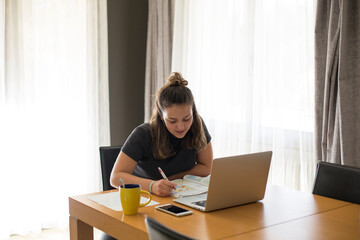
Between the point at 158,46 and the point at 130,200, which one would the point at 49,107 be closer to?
the point at 158,46

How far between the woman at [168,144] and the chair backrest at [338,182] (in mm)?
569

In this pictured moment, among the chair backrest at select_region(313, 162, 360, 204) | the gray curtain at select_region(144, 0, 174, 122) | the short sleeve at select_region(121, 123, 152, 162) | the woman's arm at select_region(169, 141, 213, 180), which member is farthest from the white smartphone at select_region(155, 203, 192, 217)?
the gray curtain at select_region(144, 0, 174, 122)

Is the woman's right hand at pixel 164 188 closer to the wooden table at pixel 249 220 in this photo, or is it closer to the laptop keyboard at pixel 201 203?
the wooden table at pixel 249 220

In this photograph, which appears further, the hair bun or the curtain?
the curtain

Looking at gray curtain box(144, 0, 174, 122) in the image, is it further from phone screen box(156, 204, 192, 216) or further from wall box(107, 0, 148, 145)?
phone screen box(156, 204, 192, 216)

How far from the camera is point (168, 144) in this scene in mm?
2246

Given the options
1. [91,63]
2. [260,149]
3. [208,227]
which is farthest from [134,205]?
[91,63]

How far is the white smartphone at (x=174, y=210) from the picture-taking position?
164 cm

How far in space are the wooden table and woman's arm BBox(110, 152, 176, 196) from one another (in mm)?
43

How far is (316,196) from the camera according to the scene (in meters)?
1.99

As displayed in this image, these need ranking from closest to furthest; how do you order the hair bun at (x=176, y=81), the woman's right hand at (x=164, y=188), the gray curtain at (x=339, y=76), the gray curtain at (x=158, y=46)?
the woman's right hand at (x=164, y=188) < the hair bun at (x=176, y=81) < the gray curtain at (x=339, y=76) < the gray curtain at (x=158, y=46)

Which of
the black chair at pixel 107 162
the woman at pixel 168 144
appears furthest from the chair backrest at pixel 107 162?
the woman at pixel 168 144

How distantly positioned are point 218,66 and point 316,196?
1625 mm

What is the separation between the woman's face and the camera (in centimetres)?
214
